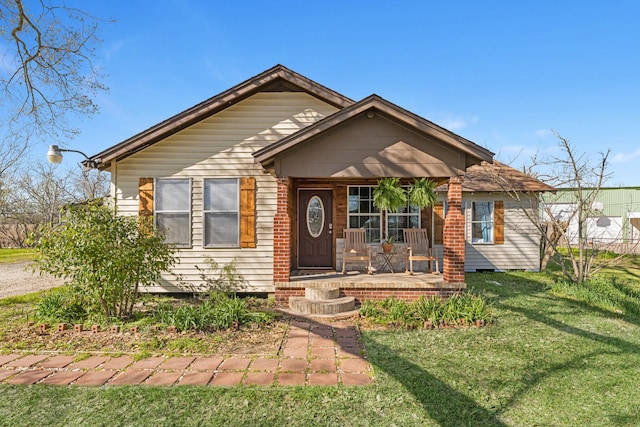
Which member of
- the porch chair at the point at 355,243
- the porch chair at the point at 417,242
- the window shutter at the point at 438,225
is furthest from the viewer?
the window shutter at the point at 438,225

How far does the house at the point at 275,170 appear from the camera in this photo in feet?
21.4

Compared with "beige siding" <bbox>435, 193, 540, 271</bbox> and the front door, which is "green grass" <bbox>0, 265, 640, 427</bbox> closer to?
the front door

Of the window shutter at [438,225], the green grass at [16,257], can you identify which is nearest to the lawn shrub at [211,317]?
the window shutter at [438,225]

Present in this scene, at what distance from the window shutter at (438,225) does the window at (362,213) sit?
2.19 meters

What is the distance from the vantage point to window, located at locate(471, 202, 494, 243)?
11141 millimetres

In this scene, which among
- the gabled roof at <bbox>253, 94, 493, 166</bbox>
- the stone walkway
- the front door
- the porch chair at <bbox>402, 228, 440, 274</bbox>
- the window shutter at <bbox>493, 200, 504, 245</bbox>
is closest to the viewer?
the stone walkway

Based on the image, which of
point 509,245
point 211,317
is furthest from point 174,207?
point 509,245

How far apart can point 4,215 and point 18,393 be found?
83.4 ft

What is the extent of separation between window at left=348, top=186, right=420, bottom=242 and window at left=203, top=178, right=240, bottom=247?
3055mm

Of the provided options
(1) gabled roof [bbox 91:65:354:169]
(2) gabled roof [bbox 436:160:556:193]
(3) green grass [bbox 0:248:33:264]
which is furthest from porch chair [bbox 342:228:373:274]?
(3) green grass [bbox 0:248:33:264]

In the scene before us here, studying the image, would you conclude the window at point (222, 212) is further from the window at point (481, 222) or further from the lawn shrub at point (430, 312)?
the window at point (481, 222)

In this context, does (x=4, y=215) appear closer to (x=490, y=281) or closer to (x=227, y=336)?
(x=227, y=336)

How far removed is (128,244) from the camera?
5.62 metres

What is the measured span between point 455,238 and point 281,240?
11.4 feet
